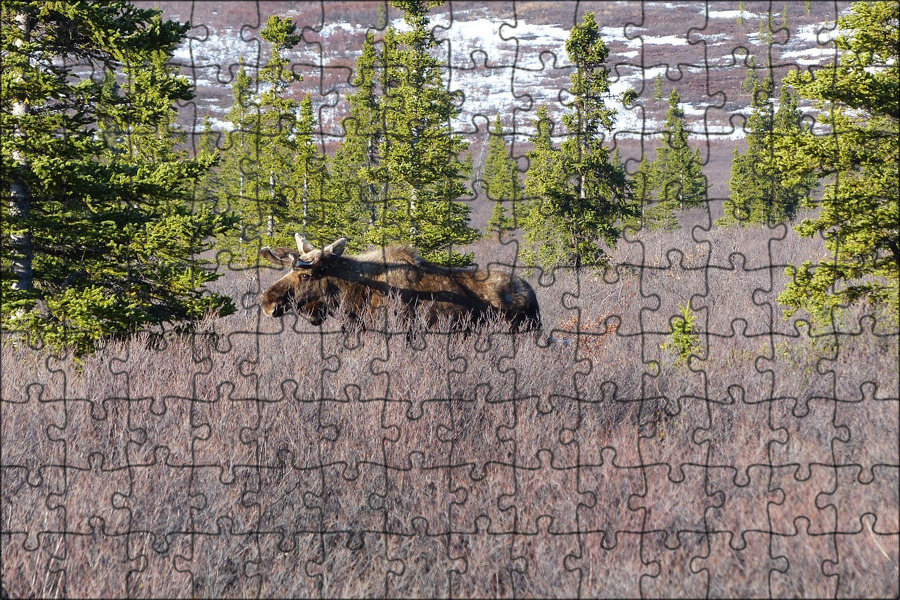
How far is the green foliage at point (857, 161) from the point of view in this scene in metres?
7.08

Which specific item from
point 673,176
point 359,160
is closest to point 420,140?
point 359,160

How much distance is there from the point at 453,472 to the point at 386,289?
17.2ft

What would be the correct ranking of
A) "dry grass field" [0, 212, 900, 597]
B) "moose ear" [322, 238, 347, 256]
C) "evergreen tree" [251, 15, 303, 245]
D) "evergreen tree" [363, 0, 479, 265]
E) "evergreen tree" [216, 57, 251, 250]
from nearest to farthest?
"dry grass field" [0, 212, 900, 597] < "moose ear" [322, 238, 347, 256] < "evergreen tree" [363, 0, 479, 265] < "evergreen tree" [216, 57, 251, 250] < "evergreen tree" [251, 15, 303, 245]

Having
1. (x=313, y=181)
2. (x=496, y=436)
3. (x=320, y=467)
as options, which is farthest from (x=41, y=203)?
(x=313, y=181)

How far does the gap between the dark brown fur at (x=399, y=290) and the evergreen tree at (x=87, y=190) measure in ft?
6.34

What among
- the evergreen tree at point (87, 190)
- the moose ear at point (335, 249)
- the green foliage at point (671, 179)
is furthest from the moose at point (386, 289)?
the green foliage at point (671, 179)

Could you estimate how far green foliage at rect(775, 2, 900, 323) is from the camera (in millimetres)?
7078

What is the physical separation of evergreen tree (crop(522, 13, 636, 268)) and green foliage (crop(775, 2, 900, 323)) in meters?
10.3

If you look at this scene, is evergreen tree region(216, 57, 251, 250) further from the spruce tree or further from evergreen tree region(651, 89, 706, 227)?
evergreen tree region(651, 89, 706, 227)

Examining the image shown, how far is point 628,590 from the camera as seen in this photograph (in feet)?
14.4

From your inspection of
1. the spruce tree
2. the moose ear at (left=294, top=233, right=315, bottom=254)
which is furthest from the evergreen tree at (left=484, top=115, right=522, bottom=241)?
the moose ear at (left=294, top=233, right=315, bottom=254)

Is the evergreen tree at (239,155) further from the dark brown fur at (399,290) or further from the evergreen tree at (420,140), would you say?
the dark brown fur at (399,290)

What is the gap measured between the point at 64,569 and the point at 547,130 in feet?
51.9

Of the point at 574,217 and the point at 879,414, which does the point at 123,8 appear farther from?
the point at 574,217
